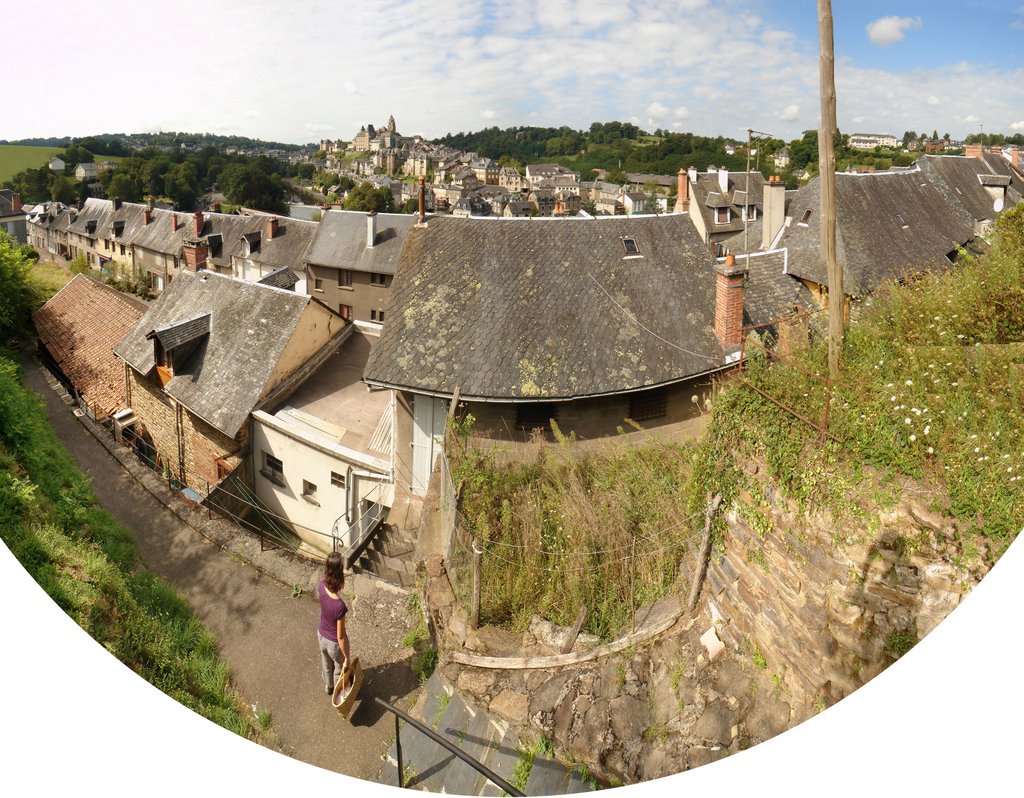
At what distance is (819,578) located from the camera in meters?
2.92

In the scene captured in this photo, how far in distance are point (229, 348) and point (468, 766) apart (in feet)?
29.5

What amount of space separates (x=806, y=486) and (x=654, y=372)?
454cm

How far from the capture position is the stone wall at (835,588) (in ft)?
8.37

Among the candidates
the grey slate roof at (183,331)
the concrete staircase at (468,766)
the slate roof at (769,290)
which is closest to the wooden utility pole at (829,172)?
the concrete staircase at (468,766)

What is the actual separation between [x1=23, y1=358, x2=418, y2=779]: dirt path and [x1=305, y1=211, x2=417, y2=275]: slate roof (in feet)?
50.5

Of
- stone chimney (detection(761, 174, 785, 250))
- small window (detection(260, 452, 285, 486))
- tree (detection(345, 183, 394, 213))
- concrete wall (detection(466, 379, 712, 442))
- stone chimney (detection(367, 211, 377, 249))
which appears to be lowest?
small window (detection(260, 452, 285, 486))

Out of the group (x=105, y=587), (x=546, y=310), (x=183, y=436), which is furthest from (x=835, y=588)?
(x=183, y=436)

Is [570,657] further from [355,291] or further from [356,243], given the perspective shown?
[356,243]

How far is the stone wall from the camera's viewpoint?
2.55 m

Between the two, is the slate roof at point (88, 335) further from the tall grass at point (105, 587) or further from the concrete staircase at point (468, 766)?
the concrete staircase at point (468, 766)

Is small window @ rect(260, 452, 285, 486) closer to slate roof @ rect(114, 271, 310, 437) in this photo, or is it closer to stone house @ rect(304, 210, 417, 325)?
slate roof @ rect(114, 271, 310, 437)

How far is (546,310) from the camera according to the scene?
8.06m

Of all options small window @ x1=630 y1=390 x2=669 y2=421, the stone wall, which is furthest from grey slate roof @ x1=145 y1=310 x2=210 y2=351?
the stone wall

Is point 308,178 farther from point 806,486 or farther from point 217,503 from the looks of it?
point 806,486
